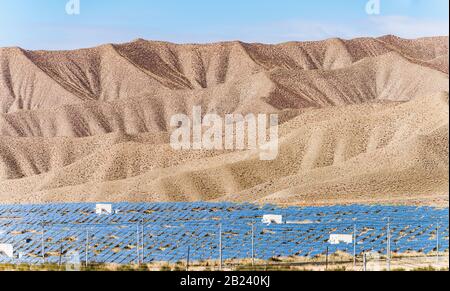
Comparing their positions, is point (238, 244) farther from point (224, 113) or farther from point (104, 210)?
point (224, 113)

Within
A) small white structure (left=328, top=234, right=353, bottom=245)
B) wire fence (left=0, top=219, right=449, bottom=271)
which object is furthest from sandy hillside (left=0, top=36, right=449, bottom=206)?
small white structure (left=328, top=234, right=353, bottom=245)

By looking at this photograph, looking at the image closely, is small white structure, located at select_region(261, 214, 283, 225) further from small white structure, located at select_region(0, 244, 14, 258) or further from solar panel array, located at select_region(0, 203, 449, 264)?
small white structure, located at select_region(0, 244, 14, 258)

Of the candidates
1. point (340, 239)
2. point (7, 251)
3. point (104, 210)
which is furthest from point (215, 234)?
point (104, 210)

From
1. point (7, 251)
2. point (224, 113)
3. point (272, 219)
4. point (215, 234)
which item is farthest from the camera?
point (224, 113)

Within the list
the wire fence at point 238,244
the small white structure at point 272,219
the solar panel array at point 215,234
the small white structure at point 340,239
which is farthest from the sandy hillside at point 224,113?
the small white structure at point 340,239

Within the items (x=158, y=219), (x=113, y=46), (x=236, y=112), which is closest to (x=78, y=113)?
(x=236, y=112)

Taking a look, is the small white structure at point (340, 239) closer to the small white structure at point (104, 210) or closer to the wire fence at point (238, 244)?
the wire fence at point (238, 244)
